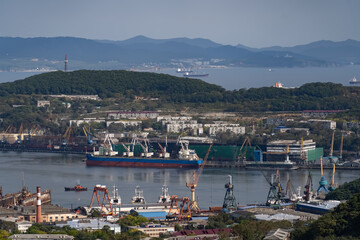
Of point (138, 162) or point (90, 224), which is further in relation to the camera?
point (138, 162)

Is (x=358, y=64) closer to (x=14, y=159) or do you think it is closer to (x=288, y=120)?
(x=288, y=120)

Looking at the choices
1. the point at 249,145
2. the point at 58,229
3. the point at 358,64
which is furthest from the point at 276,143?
the point at 358,64

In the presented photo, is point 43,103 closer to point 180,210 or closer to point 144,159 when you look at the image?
point 144,159

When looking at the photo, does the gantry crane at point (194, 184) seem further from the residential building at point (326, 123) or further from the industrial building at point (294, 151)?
the residential building at point (326, 123)

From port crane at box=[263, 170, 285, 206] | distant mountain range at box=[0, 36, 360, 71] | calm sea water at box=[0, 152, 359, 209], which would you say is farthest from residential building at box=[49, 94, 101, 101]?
distant mountain range at box=[0, 36, 360, 71]

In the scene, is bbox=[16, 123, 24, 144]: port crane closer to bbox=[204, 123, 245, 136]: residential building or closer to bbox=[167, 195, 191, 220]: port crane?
bbox=[204, 123, 245, 136]: residential building

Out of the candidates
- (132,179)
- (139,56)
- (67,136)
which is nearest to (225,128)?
(67,136)
